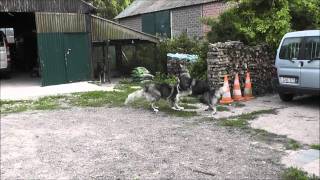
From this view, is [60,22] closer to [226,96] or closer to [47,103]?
[47,103]

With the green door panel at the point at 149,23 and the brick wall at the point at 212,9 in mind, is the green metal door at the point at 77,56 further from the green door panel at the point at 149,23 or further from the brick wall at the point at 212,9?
the green door panel at the point at 149,23

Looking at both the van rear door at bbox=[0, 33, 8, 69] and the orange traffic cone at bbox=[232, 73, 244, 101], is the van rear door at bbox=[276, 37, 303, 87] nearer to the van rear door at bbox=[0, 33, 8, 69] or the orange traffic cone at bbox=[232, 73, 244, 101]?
the orange traffic cone at bbox=[232, 73, 244, 101]

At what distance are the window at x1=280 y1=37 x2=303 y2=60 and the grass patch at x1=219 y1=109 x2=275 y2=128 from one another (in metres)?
1.62

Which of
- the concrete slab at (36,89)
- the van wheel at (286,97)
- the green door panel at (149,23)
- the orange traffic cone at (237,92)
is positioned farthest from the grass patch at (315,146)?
the green door panel at (149,23)

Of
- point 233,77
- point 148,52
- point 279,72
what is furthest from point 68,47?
point 279,72

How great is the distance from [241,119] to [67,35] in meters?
10.8

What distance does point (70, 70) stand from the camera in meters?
18.6

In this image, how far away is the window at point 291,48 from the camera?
36.5 ft

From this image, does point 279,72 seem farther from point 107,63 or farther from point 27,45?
point 27,45

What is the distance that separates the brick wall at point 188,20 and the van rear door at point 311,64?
14493mm

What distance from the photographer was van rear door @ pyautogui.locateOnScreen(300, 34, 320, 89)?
34.6ft

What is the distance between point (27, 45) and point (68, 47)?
9882 millimetres

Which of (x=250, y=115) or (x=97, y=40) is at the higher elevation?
(x=97, y=40)

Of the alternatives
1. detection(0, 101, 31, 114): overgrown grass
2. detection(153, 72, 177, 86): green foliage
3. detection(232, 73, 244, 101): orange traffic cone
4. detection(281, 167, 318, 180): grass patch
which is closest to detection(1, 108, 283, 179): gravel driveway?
detection(281, 167, 318, 180): grass patch
